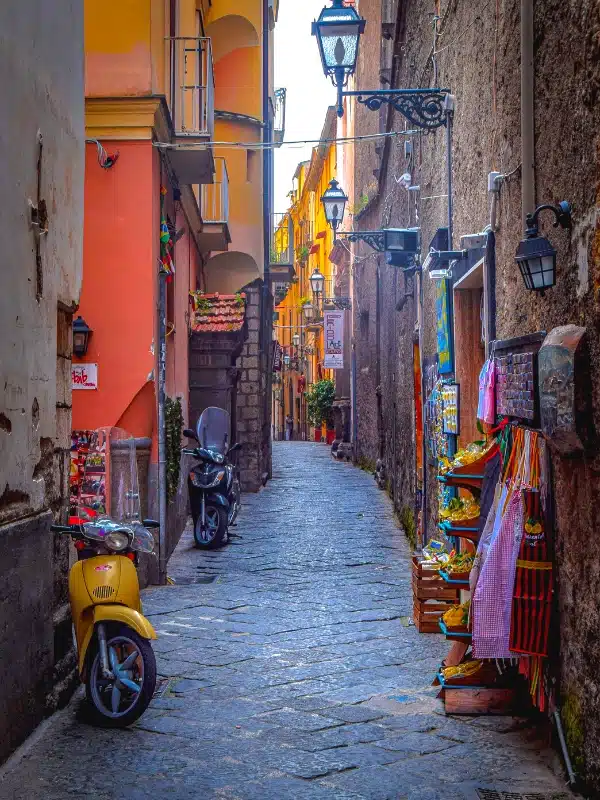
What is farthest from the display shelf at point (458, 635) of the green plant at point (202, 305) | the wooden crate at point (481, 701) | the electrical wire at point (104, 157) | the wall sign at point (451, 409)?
the green plant at point (202, 305)

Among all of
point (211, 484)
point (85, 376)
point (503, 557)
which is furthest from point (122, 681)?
point (211, 484)

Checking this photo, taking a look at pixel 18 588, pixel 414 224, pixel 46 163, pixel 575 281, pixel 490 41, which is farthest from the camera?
pixel 414 224

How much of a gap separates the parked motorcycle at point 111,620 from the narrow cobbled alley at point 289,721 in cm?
16

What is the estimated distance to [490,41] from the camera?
587 cm

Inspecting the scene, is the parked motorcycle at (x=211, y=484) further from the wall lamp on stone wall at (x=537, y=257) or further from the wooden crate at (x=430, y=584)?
the wall lamp on stone wall at (x=537, y=257)

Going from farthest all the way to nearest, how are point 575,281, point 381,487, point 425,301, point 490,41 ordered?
point 381,487
point 425,301
point 490,41
point 575,281

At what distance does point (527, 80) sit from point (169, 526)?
692 centimetres

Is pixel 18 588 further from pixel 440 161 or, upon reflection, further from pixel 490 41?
pixel 440 161

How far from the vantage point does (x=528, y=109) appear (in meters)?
4.59

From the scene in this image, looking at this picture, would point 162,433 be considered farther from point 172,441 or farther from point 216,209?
point 216,209

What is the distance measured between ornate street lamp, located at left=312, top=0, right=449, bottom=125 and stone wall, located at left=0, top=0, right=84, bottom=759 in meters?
2.48

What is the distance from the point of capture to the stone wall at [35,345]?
4.38 metres

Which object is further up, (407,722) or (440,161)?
(440,161)

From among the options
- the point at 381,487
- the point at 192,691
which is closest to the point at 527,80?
the point at 192,691
